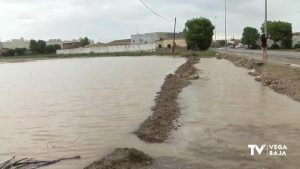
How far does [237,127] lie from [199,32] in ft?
286

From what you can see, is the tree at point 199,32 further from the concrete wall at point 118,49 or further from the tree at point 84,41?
the tree at point 84,41

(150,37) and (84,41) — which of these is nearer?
(150,37)

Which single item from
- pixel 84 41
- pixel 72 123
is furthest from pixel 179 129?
pixel 84 41

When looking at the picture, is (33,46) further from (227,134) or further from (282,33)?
(227,134)

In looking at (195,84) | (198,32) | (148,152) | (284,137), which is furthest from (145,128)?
(198,32)

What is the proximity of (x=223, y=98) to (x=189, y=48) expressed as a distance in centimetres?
8664

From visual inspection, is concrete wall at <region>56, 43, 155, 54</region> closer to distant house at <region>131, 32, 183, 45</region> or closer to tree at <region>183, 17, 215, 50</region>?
distant house at <region>131, 32, 183, 45</region>

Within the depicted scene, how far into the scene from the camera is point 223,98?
784 inches

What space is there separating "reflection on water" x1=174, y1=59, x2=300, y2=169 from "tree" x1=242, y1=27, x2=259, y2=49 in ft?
345

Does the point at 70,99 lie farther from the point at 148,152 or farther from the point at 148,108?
the point at 148,152

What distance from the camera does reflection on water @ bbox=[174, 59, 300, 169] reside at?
9.88 m

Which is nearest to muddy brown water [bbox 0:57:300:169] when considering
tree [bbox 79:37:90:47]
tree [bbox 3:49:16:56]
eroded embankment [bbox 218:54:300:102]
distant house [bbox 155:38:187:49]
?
eroded embankment [bbox 218:54:300:102]

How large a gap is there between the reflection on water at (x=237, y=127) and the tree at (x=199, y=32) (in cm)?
7778

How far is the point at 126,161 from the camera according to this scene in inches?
382
